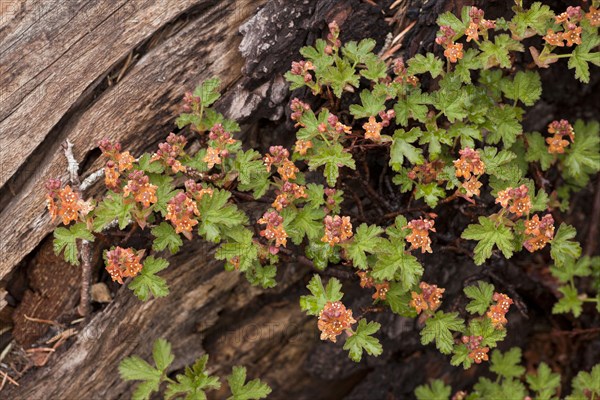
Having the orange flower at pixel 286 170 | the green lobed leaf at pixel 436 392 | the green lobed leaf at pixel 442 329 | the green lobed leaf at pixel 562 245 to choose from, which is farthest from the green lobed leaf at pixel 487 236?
the green lobed leaf at pixel 436 392

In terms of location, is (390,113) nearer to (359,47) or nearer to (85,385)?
(359,47)

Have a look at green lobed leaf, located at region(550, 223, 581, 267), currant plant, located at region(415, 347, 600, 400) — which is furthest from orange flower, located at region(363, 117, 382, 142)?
currant plant, located at region(415, 347, 600, 400)

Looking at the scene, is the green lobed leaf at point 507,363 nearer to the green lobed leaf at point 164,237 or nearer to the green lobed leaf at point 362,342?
the green lobed leaf at point 362,342

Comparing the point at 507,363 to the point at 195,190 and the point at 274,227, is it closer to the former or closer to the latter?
the point at 274,227

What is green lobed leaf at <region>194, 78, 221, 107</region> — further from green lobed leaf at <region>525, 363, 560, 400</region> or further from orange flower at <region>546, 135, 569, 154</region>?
green lobed leaf at <region>525, 363, 560, 400</region>

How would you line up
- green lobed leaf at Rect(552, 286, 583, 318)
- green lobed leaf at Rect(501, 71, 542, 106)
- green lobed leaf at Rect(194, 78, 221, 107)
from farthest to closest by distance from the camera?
green lobed leaf at Rect(552, 286, 583, 318) < green lobed leaf at Rect(501, 71, 542, 106) < green lobed leaf at Rect(194, 78, 221, 107)
